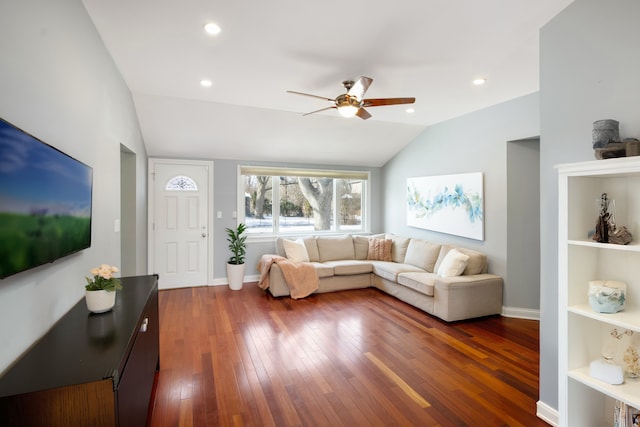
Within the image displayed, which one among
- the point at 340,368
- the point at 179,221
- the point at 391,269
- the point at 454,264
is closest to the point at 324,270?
the point at 391,269

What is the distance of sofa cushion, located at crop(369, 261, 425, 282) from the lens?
4704mm

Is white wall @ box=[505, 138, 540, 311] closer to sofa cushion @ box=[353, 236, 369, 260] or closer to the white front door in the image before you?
sofa cushion @ box=[353, 236, 369, 260]

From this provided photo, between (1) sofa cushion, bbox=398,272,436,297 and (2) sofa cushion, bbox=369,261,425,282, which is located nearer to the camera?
(1) sofa cushion, bbox=398,272,436,297

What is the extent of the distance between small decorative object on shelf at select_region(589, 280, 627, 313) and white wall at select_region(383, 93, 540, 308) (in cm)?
236

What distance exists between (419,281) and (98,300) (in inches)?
136

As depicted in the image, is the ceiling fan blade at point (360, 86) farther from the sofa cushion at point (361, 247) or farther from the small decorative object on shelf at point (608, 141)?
the sofa cushion at point (361, 247)

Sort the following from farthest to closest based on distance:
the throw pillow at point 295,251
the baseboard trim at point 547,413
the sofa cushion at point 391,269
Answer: the throw pillow at point 295,251 < the sofa cushion at point 391,269 < the baseboard trim at point 547,413

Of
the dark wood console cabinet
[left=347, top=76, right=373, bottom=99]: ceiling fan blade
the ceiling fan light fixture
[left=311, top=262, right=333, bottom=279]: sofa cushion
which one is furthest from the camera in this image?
[left=311, top=262, right=333, bottom=279]: sofa cushion

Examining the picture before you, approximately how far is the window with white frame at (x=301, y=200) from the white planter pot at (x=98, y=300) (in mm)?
3798

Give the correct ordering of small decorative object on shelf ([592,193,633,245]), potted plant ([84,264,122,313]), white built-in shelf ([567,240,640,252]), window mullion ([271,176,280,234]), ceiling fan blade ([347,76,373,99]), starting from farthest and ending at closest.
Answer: window mullion ([271,176,280,234])
ceiling fan blade ([347,76,373,99])
potted plant ([84,264,122,313])
small decorative object on shelf ([592,193,633,245])
white built-in shelf ([567,240,640,252])

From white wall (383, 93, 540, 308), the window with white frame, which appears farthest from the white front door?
white wall (383, 93, 540, 308)

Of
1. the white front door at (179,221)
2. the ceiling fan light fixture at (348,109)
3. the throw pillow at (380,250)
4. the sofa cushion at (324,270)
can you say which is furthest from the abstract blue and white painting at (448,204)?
the white front door at (179,221)

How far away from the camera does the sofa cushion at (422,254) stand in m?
4.76

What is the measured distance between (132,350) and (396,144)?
5.15 metres
